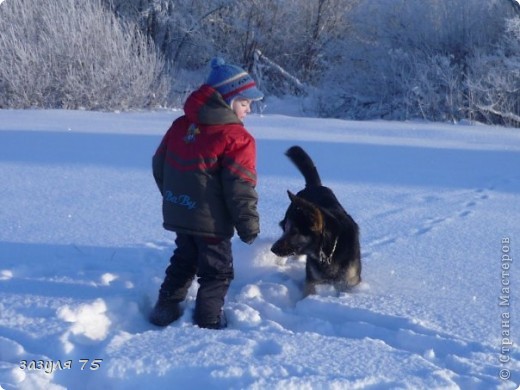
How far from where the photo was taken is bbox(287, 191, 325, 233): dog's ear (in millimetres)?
3883

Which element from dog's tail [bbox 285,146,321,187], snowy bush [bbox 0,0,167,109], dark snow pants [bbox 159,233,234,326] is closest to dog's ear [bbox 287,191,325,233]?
dark snow pants [bbox 159,233,234,326]

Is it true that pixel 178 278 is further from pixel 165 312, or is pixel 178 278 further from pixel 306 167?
pixel 306 167

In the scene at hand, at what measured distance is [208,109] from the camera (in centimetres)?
334

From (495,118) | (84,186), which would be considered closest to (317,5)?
(495,118)

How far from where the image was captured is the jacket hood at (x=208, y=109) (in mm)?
3340

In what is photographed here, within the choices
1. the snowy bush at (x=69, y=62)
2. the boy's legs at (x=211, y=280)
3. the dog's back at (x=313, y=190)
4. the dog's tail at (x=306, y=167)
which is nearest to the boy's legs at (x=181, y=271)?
the boy's legs at (x=211, y=280)

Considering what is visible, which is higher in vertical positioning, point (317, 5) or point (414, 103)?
point (317, 5)

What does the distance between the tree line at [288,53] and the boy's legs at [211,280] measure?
9.46 m

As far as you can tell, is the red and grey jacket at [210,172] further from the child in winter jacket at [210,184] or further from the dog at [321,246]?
the dog at [321,246]

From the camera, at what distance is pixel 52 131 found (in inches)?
337

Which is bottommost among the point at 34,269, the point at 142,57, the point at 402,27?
the point at 34,269

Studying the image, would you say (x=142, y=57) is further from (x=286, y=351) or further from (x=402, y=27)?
(x=286, y=351)

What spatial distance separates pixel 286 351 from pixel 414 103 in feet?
44.7

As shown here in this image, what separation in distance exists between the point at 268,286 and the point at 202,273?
0.54m
